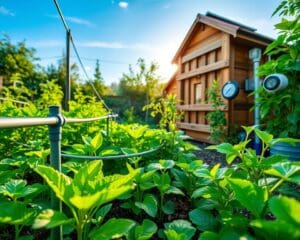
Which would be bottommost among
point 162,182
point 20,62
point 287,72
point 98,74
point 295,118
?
point 162,182

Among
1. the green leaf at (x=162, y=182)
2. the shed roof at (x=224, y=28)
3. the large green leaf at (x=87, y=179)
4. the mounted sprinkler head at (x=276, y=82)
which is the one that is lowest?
the green leaf at (x=162, y=182)

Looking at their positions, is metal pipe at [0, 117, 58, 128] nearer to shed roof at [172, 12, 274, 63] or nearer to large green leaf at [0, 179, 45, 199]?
large green leaf at [0, 179, 45, 199]

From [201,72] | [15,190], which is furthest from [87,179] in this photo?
[201,72]

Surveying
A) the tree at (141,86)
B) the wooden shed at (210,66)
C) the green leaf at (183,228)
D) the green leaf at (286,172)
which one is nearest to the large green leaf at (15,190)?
the green leaf at (183,228)

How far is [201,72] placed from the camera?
17.2ft

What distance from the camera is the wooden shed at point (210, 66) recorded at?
4348 millimetres

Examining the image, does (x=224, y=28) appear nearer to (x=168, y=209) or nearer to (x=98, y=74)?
(x=168, y=209)

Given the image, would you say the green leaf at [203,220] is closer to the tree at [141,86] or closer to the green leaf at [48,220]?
the green leaf at [48,220]

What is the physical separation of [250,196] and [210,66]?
15.3 ft

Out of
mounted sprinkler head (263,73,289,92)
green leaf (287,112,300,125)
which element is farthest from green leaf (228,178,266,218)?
mounted sprinkler head (263,73,289,92)

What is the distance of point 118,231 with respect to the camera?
500 millimetres

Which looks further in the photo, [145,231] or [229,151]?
[229,151]

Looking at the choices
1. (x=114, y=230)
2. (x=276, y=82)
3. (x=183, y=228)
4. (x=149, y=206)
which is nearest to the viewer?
(x=114, y=230)

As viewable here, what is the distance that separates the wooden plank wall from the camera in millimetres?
4614
